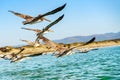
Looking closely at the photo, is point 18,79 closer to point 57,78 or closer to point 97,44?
point 57,78

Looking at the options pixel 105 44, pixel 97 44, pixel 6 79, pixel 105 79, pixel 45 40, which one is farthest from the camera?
pixel 105 44

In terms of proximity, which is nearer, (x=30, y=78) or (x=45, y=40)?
(x=45, y=40)

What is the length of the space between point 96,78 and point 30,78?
27.1 ft

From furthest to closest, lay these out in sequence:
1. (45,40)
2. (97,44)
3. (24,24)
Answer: (97,44), (24,24), (45,40)

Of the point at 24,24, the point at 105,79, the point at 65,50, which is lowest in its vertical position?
the point at 105,79

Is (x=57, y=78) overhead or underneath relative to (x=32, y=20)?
underneath

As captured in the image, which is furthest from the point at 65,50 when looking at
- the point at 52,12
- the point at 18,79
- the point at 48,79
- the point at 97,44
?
the point at 97,44

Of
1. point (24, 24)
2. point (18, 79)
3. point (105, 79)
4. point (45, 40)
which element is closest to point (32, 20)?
point (24, 24)

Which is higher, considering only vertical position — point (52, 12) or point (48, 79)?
point (52, 12)

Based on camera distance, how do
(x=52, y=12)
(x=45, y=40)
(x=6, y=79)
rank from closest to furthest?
(x=52, y=12) → (x=45, y=40) → (x=6, y=79)

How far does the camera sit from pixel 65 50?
10180 millimetres

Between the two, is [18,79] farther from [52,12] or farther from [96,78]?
[52,12]

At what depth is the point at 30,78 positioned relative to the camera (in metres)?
36.2

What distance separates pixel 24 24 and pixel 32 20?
0.31 meters
